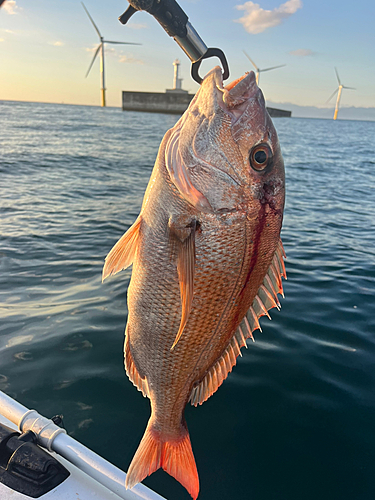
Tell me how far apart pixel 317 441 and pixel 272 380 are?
92 cm

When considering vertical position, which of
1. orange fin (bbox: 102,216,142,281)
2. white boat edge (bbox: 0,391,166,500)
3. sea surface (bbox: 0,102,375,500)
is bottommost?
sea surface (bbox: 0,102,375,500)

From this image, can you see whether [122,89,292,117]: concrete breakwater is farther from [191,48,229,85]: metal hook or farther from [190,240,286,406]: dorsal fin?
[190,240,286,406]: dorsal fin

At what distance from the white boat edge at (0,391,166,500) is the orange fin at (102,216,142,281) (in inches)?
51.6


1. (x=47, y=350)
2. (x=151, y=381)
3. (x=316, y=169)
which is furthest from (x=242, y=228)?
(x=316, y=169)

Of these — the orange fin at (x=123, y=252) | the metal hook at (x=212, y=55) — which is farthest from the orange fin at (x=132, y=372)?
the metal hook at (x=212, y=55)

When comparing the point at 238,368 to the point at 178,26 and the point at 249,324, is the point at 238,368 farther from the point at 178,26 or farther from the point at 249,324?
the point at 178,26

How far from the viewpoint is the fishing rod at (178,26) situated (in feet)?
5.78

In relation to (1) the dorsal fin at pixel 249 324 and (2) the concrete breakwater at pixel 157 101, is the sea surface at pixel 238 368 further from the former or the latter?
(2) the concrete breakwater at pixel 157 101

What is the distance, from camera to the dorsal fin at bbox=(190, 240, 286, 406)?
6.31 feet

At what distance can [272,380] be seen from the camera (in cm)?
428

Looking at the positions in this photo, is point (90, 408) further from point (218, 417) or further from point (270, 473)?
point (270, 473)

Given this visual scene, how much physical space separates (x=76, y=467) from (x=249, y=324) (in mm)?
1557

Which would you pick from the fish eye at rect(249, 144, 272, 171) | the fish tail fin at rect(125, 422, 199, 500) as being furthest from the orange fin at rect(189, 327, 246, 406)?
the fish eye at rect(249, 144, 272, 171)

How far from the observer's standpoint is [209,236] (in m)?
1.81
